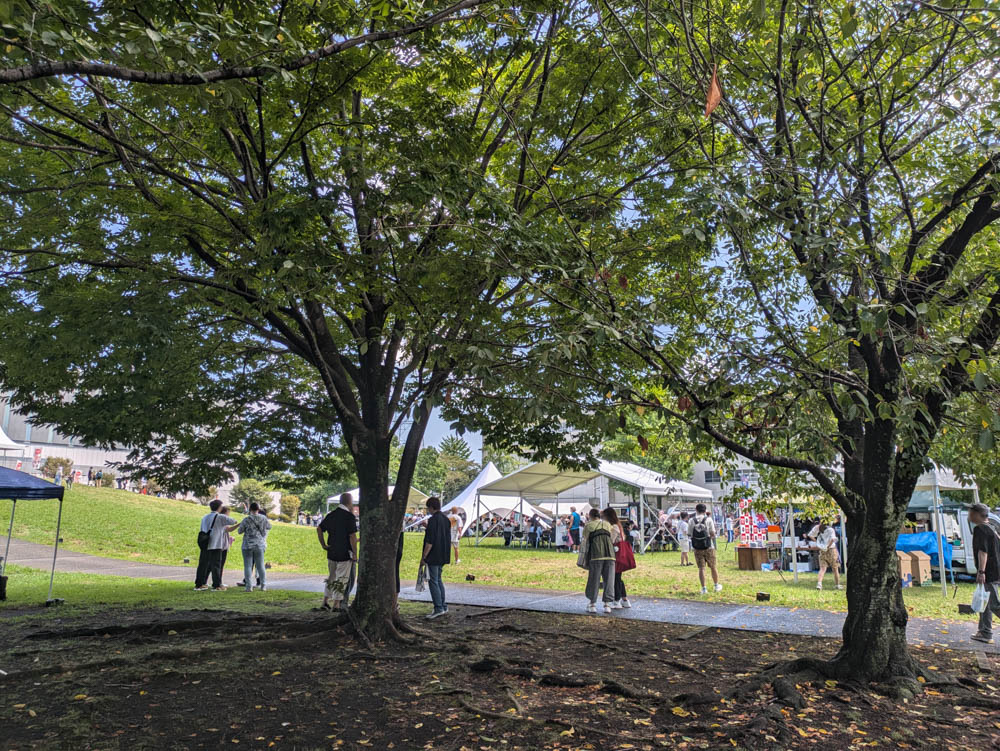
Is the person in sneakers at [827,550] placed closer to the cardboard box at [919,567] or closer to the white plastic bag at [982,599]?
the cardboard box at [919,567]

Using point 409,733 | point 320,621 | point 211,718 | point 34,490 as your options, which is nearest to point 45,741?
point 211,718

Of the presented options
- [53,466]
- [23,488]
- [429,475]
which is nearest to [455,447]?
[429,475]

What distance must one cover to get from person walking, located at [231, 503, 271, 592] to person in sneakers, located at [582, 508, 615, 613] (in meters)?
6.80

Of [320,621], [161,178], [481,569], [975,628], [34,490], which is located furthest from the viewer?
[481,569]

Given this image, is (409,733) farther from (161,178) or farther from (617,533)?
(617,533)

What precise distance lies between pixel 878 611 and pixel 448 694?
404 cm

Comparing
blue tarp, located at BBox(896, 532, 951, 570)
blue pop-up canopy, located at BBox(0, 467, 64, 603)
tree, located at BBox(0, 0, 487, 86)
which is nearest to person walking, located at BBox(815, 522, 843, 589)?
blue tarp, located at BBox(896, 532, 951, 570)

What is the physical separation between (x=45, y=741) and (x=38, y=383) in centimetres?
562

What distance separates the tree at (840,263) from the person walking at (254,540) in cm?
898

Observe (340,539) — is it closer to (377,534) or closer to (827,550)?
(377,534)

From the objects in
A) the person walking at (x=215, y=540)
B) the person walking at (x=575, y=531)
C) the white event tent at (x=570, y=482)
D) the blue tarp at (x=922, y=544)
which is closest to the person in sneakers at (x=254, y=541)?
the person walking at (x=215, y=540)

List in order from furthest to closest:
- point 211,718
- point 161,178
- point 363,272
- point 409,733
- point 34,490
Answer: point 34,490 < point 161,178 < point 363,272 < point 211,718 < point 409,733

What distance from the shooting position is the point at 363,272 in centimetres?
671

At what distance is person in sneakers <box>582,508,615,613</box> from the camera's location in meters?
11.4
